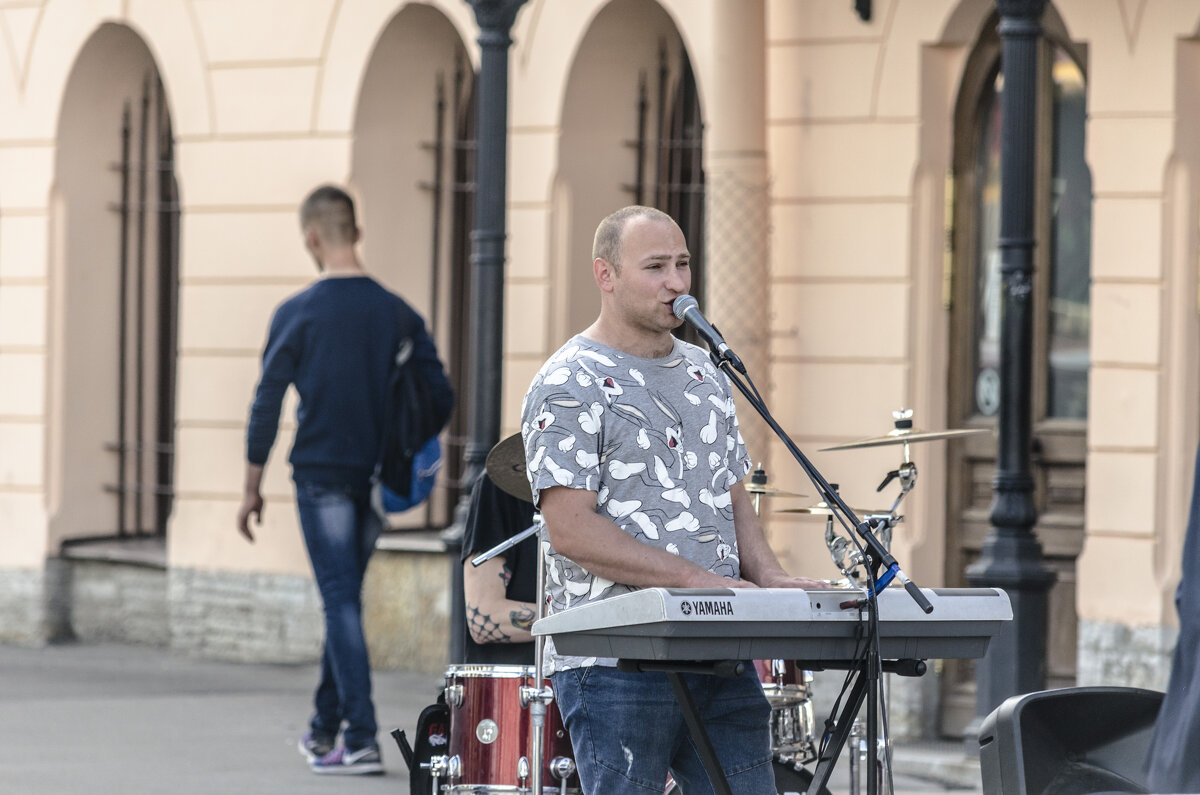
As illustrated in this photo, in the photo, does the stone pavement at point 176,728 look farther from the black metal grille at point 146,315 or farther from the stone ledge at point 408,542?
the black metal grille at point 146,315

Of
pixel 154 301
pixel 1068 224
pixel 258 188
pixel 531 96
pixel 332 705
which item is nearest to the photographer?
pixel 332 705

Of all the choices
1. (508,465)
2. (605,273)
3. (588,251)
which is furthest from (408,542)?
(605,273)

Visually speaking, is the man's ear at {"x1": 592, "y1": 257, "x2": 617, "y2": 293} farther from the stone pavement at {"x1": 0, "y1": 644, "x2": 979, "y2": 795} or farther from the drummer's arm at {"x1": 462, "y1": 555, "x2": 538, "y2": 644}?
the stone pavement at {"x1": 0, "y1": 644, "x2": 979, "y2": 795}

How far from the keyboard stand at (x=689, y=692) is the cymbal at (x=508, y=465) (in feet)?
3.96

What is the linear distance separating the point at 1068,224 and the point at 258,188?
4165 mm

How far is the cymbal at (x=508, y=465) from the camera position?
4.84 m

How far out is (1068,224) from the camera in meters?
8.34

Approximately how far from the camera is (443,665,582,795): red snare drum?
15.8 feet

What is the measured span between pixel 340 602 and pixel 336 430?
0.63 meters

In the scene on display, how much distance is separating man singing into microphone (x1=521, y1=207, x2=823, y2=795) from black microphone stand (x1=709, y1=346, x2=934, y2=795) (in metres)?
0.18

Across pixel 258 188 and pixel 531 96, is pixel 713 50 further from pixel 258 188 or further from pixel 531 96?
pixel 258 188

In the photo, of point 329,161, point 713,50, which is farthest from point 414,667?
point 713,50

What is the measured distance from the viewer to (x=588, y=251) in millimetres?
9625

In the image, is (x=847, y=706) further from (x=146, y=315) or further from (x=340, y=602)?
(x=146, y=315)
